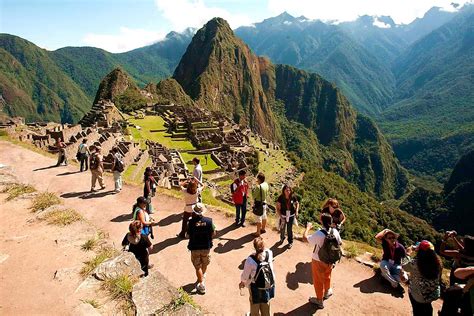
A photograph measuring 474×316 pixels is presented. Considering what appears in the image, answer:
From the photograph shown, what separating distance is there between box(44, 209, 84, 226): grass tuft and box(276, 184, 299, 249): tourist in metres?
6.16

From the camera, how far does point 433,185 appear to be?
172m

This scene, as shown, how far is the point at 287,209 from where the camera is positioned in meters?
10.8

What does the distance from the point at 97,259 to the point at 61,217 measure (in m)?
3.26

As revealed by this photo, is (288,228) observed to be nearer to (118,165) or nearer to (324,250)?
(324,250)

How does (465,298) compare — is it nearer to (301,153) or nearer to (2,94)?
(301,153)

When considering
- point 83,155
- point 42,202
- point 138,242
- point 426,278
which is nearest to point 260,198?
point 138,242

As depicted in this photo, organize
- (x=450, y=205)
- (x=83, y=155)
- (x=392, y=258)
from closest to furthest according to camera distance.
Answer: (x=392, y=258)
(x=83, y=155)
(x=450, y=205)

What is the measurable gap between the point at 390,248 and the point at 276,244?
11.6 ft

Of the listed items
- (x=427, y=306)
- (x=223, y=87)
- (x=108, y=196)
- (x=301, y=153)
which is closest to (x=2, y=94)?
(x=223, y=87)

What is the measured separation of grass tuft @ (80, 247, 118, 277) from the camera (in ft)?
→ 25.8

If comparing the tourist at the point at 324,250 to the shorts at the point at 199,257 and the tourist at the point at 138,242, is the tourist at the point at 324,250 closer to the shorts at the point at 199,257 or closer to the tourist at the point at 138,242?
the shorts at the point at 199,257

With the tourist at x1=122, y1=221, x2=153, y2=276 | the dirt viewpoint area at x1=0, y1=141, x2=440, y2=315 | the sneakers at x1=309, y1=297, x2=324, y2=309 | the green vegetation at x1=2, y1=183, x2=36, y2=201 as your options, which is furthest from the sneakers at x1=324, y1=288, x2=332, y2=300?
the green vegetation at x1=2, y1=183, x2=36, y2=201

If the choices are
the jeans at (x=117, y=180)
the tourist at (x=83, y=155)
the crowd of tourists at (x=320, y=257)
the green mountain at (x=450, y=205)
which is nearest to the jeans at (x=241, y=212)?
the crowd of tourists at (x=320, y=257)

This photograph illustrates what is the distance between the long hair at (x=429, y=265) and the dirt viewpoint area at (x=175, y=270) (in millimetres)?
2238
